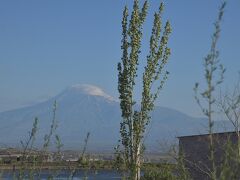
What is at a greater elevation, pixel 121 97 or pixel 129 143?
pixel 121 97

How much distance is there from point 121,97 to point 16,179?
52.2ft

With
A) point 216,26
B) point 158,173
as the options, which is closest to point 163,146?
point 216,26

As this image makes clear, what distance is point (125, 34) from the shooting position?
82.7ft

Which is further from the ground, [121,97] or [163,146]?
[121,97]

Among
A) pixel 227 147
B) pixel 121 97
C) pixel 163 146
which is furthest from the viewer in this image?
pixel 121 97

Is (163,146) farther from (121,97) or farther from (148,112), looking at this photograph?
(121,97)

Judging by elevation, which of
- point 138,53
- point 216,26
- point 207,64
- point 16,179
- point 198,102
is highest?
point 138,53

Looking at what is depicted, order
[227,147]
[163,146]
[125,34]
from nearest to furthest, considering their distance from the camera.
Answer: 1. [227,147]
2. [163,146]
3. [125,34]

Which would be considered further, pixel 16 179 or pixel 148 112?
pixel 148 112

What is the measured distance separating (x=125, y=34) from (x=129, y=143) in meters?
5.45

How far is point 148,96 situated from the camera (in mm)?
22672

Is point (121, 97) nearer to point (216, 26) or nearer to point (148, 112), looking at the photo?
point (148, 112)

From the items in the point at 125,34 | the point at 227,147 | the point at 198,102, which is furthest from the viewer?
the point at 125,34

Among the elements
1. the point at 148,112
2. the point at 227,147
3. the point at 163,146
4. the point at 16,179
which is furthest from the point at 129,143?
the point at 227,147
